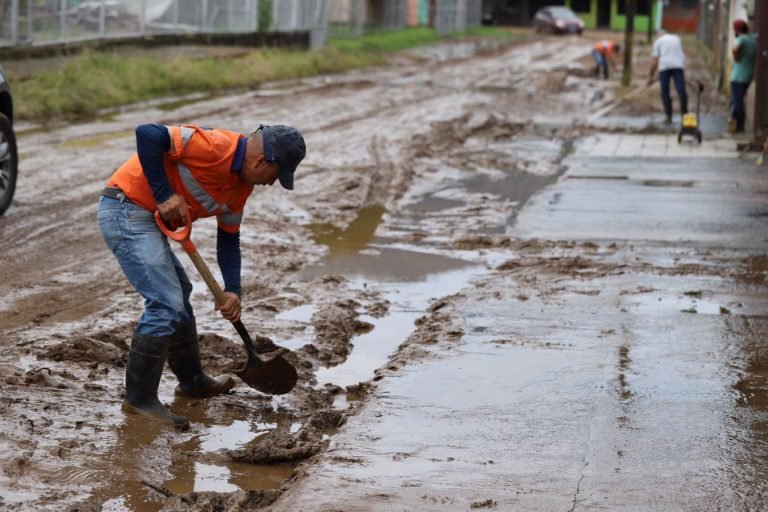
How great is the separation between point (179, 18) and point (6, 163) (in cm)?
2055

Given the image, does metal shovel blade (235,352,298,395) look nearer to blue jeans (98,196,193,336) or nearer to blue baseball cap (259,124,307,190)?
blue jeans (98,196,193,336)

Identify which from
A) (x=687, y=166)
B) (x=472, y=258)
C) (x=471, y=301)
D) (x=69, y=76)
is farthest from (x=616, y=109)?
(x=471, y=301)

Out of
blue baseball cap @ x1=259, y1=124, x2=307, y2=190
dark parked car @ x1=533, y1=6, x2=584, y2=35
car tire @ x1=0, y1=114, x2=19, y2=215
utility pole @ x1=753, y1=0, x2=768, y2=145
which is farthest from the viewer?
dark parked car @ x1=533, y1=6, x2=584, y2=35

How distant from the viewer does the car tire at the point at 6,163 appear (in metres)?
10.8

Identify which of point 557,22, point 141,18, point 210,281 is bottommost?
point 210,281

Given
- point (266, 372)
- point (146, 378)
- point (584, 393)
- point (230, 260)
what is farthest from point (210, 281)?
point (584, 393)

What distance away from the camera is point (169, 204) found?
5602 millimetres

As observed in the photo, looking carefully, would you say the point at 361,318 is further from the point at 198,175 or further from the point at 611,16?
the point at 611,16

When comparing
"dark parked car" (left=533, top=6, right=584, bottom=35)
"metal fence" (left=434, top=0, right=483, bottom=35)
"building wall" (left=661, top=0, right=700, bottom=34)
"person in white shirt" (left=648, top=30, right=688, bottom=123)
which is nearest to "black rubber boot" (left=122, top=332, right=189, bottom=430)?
"person in white shirt" (left=648, top=30, right=688, bottom=123)

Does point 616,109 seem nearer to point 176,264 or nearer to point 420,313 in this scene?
point 420,313

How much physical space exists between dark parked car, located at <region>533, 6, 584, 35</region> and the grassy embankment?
88.6 ft

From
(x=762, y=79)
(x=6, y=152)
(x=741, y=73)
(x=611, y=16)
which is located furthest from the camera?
(x=611, y=16)

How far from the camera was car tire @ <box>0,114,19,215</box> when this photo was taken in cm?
1078

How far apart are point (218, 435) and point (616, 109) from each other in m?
19.2
